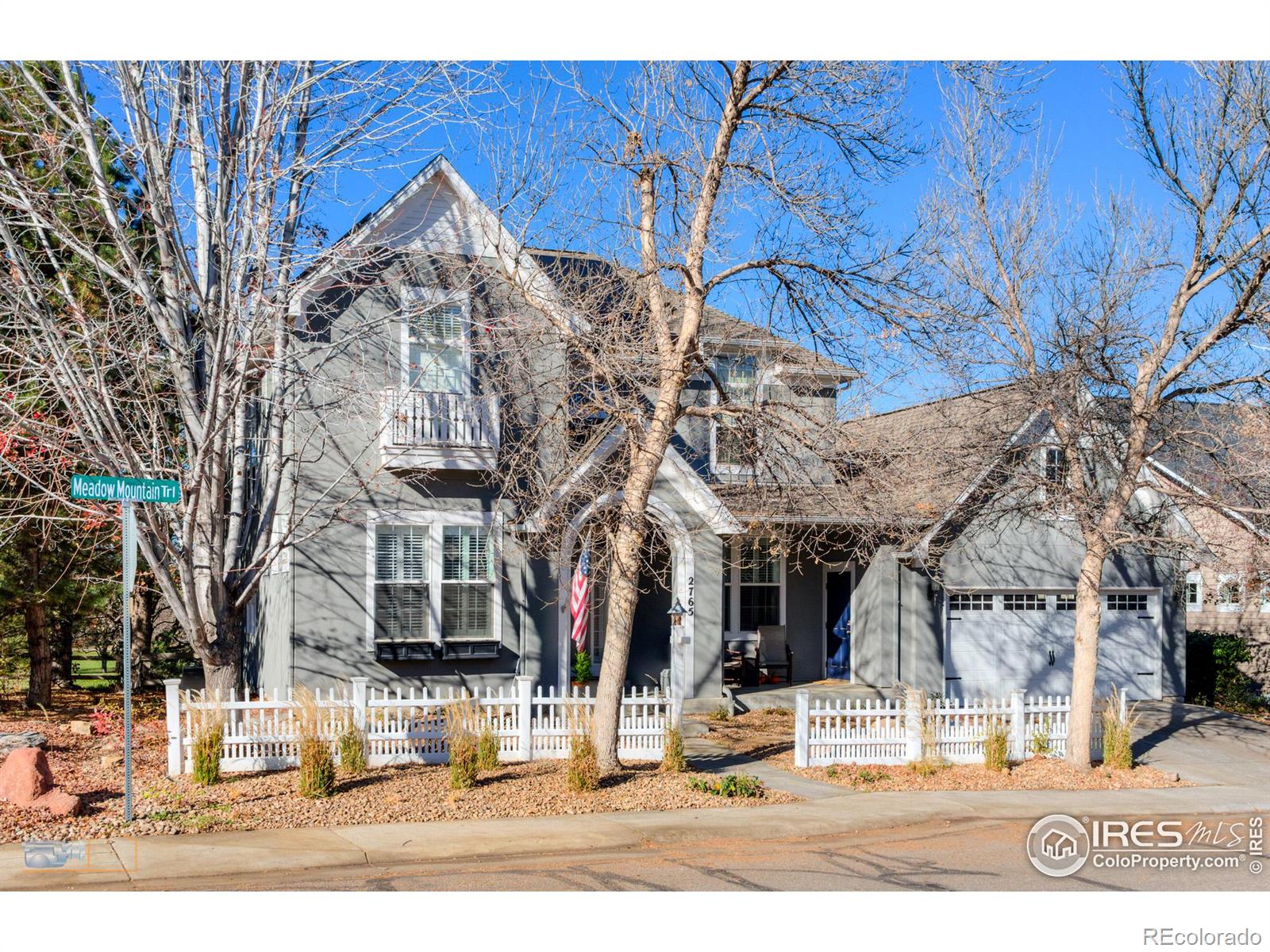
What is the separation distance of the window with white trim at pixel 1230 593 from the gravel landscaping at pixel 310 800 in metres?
12.1

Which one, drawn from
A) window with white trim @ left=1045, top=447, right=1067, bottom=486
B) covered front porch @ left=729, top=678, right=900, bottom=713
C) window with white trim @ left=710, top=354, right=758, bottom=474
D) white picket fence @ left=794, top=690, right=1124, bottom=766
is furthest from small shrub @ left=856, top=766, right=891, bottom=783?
covered front porch @ left=729, top=678, right=900, bottom=713

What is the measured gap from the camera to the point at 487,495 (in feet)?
54.7

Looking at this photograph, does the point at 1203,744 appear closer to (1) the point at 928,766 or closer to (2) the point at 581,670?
(1) the point at 928,766

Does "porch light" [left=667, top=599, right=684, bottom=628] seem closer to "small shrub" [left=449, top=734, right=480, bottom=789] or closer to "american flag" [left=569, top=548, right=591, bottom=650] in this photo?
"american flag" [left=569, top=548, right=591, bottom=650]

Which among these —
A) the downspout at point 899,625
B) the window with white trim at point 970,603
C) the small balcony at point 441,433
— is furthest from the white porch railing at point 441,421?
the window with white trim at point 970,603

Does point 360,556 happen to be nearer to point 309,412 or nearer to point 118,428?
point 309,412

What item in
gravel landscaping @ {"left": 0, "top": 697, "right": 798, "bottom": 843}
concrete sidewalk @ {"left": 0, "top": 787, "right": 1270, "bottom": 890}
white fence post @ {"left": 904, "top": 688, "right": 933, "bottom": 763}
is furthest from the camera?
white fence post @ {"left": 904, "top": 688, "right": 933, "bottom": 763}

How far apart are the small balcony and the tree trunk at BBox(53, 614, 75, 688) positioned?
301 inches

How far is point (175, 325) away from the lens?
11719mm

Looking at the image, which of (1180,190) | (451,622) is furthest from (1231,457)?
(451,622)

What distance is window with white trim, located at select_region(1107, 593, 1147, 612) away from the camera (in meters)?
21.2

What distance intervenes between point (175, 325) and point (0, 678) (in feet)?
34.5

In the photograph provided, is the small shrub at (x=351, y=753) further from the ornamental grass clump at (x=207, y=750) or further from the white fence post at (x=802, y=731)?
the white fence post at (x=802, y=731)

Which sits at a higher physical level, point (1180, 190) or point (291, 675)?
point (1180, 190)
